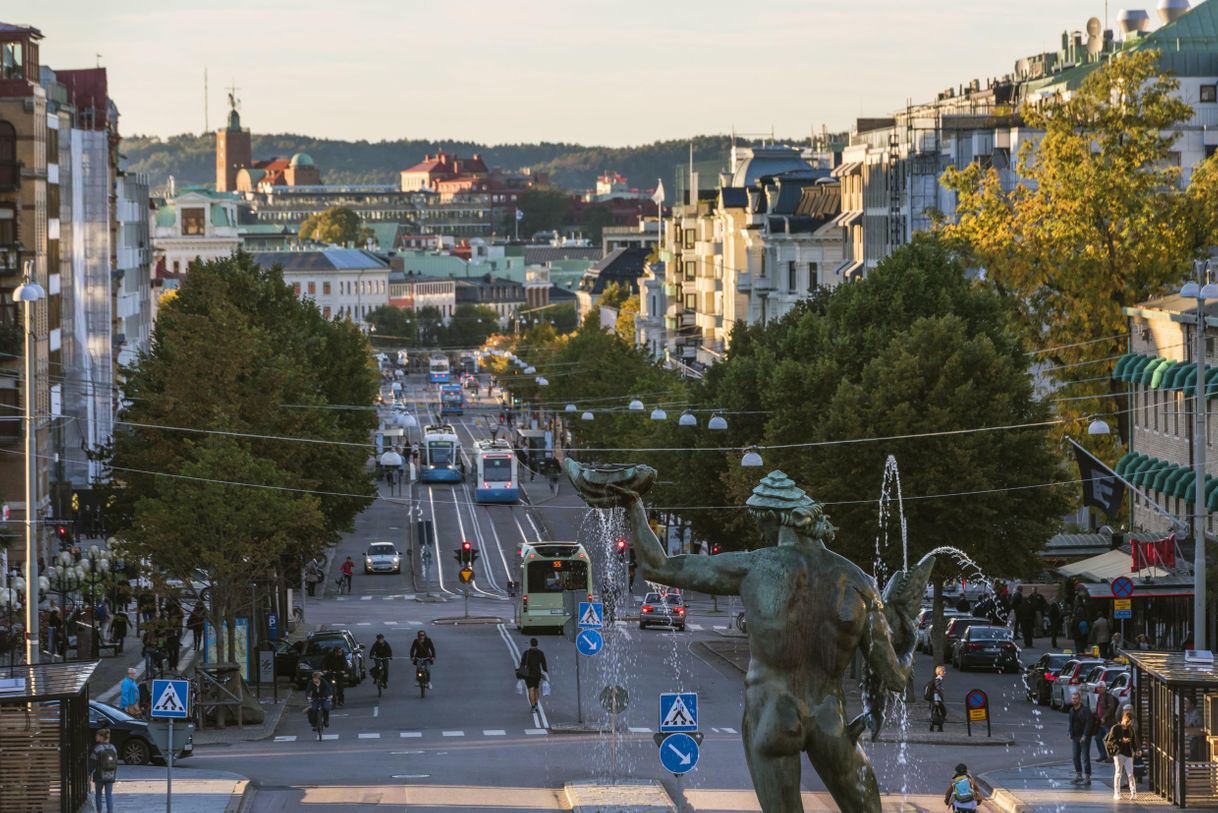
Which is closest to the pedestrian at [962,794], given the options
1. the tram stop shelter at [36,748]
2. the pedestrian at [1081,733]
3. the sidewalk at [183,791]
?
the pedestrian at [1081,733]

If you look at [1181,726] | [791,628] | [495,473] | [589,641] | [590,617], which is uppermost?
[791,628]

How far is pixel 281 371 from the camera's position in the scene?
55438 millimetres

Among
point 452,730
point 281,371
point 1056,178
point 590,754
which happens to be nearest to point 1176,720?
point 590,754

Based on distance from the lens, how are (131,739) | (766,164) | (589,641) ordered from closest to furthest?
1. (131,739)
2. (589,641)
3. (766,164)

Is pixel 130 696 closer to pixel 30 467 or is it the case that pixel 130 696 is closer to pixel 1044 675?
pixel 30 467

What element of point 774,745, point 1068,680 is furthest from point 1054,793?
point 774,745

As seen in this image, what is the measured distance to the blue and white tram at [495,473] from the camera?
118688 millimetres

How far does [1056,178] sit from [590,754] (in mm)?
31002

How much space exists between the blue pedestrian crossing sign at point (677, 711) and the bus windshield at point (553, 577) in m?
39.1

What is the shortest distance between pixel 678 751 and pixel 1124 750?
9729 mm

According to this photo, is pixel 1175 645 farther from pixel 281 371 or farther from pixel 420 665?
pixel 281 371

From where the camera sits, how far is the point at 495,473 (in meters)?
120

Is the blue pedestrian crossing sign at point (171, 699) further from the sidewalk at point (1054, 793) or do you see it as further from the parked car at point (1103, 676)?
the parked car at point (1103, 676)

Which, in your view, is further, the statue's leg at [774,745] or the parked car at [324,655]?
the parked car at [324,655]
